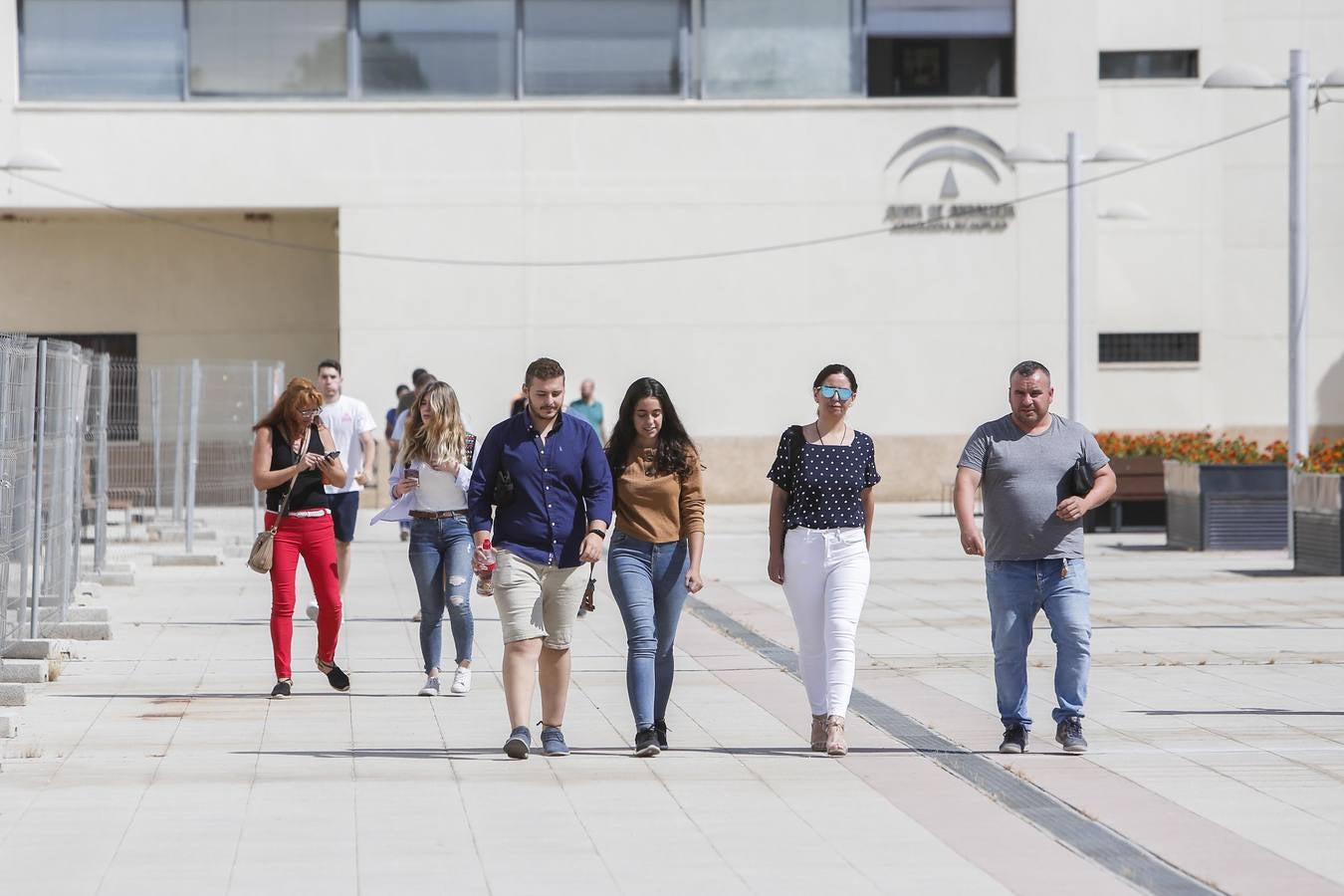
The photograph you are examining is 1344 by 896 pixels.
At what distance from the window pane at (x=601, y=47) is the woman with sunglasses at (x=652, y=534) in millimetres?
23063

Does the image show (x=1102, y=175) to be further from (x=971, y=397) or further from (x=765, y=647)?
(x=765, y=647)

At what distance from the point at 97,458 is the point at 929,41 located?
56.8 feet

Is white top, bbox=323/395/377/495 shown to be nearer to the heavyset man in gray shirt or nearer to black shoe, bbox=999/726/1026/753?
the heavyset man in gray shirt

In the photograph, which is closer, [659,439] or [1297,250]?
[659,439]

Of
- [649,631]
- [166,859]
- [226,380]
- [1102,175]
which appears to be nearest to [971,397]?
[1102,175]

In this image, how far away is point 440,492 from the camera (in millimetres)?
11250

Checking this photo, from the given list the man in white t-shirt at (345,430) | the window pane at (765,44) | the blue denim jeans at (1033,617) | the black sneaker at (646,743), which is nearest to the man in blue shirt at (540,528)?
the black sneaker at (646,743)

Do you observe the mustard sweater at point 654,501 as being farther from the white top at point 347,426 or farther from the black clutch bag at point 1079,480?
the white top at point 347,426

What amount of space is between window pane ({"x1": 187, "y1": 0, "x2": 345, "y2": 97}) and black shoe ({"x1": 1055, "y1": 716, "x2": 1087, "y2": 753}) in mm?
24356

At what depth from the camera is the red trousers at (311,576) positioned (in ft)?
35.5

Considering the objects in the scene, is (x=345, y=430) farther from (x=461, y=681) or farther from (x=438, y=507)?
(x=461, y=681)

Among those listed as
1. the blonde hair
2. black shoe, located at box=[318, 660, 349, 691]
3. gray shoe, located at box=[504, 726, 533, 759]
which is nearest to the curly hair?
the blonde hair

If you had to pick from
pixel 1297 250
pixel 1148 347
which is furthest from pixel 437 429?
pixel 1148 347

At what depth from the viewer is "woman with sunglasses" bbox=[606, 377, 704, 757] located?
8.91m
